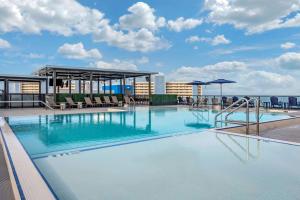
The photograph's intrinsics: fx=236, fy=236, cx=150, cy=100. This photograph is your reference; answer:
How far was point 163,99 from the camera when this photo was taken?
19688 mm

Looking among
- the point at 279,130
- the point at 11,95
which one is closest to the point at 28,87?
the point at 11,95

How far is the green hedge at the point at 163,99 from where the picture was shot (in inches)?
750

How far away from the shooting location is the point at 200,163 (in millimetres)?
3854

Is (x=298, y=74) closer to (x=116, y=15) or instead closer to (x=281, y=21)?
(x=281, y=21)

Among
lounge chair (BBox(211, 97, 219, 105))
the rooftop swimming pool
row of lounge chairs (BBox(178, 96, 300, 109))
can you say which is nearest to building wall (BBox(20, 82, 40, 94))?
row of lounge chairs (BBox(178, 96, 300, 109))

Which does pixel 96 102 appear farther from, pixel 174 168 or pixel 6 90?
pixel 174 168

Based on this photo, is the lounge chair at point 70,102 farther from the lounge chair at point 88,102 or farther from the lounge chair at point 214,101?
the lounge chair at point 214,101

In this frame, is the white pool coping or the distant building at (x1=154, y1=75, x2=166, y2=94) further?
the distant building at (x1=154, y1=75, x2=166, y2=94)

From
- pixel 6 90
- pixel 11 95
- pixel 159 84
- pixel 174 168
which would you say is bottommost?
pixel 174 168

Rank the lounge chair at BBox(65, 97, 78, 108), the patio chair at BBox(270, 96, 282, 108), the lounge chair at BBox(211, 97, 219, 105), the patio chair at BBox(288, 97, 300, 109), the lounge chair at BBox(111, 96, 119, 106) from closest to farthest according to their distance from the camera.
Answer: the patio chair at BBox(288, 97, 300, 109) → the lounge chair at BBox(65, 97, 78, 108) → the patio chair at BBox(270, 96, 282, 108) → the lounge chair at BBox(111, 96, 119, 106) → the lounge chair at BBox(211, 97, 219, 105)

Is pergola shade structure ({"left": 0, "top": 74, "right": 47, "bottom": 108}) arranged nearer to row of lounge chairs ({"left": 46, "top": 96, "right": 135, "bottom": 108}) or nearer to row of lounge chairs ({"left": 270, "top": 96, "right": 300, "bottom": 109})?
row of lounge chairs ({"left": 46, "top": 96, "right": 135, "bottom": 108})

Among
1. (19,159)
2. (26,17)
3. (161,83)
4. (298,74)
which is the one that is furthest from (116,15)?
(161,83)

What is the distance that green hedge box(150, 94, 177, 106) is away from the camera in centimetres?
1905

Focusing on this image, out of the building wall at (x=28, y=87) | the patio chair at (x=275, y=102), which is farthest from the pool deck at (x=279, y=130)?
the building wall at (x=28, y=87)
